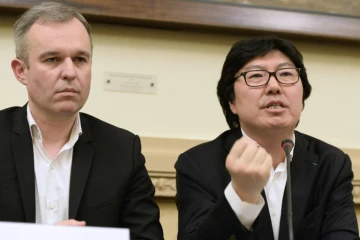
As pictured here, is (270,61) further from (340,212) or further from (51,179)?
(51,179)

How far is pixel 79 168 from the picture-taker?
1867 mm

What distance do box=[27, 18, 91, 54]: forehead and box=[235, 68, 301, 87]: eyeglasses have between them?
0.57m

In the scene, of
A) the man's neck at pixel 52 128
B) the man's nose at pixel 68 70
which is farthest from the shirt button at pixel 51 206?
the man's nose at pixel 68 70

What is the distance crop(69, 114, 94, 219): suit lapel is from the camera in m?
1.81

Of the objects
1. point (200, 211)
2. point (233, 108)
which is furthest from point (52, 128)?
point (233, 108)

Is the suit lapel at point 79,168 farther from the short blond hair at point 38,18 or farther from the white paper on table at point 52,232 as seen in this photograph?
the white paper on table at point 52,232

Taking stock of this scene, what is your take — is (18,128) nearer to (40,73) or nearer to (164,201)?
(40,73)

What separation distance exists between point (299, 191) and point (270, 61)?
0.46 metres

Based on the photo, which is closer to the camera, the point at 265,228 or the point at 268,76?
the point at 265,228

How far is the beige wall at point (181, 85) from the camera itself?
8.44 feet

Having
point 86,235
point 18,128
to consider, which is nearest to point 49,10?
point 18,128

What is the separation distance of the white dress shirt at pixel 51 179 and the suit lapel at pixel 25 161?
0.10ft

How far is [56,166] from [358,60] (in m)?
1.66

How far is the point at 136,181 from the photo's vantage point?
1.96 metres
